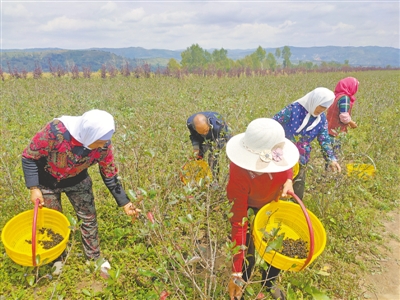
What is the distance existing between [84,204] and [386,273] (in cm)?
283

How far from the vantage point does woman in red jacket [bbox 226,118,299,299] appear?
1422 mm

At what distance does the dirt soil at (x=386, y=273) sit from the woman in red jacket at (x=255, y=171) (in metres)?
1.30

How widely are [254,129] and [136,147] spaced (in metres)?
1.39

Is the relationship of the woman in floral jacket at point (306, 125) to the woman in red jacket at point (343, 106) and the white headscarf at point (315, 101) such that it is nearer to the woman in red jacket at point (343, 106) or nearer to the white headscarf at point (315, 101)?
the white headscarf at point (315, 101)

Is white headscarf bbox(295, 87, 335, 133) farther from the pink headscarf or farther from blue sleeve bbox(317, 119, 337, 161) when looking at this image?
the pink headscarf

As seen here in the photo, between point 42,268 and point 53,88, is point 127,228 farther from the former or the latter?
point 53,88

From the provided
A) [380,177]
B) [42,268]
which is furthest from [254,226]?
[380,177]

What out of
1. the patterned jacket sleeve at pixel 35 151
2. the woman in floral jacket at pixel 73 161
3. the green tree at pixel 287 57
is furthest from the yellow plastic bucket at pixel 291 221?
the green tree at pixel 287 57

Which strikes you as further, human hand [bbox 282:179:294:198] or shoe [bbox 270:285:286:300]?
shoe [bbox 270:285:286:300]

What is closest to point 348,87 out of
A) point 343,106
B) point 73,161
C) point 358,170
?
point 343,106

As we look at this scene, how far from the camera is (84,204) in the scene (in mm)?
2170

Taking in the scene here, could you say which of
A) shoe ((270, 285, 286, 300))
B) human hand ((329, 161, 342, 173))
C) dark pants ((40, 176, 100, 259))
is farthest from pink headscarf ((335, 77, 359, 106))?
dark pants ((40, 176, 100, 259))

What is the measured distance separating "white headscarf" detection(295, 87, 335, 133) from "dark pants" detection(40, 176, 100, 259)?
2.05 metres

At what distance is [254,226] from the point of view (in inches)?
58.6
